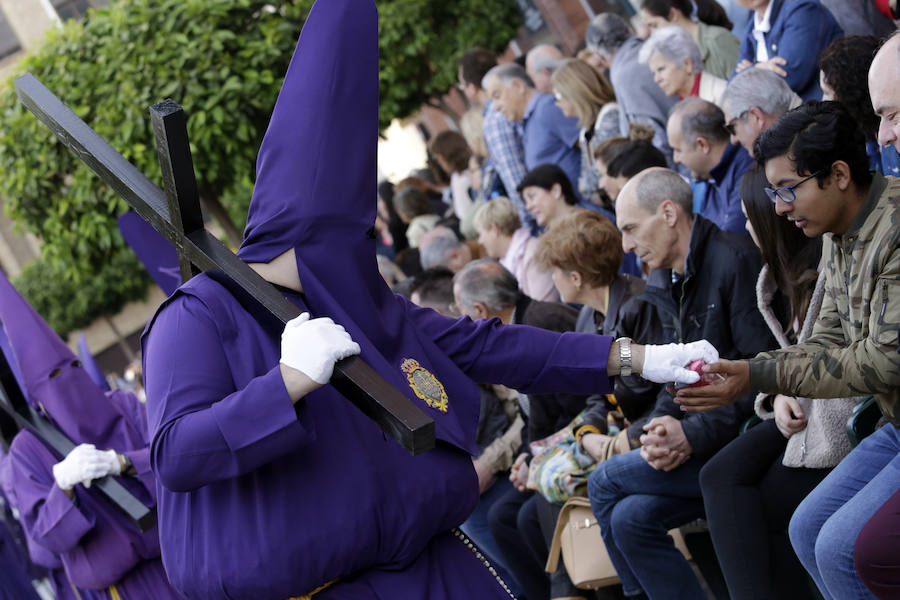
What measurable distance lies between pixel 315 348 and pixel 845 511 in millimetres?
1659

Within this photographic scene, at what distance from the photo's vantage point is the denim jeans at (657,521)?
14.1ft

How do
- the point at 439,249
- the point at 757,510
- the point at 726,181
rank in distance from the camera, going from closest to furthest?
the point at 757,510
the point at 726,181
the point at 439,249

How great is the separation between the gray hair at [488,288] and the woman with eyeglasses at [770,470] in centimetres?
172

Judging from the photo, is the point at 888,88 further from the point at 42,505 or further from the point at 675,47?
the point at 42,505

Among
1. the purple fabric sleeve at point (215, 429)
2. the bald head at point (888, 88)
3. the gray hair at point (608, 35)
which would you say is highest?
the purple fabric sleeve at point (215, 429)

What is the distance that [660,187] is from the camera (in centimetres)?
461

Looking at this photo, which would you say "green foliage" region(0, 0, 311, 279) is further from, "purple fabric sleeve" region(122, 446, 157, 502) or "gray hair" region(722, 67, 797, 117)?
"gray hair" region(722, 67, 797, 117)

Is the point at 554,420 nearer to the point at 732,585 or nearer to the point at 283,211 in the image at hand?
the point at 732,585

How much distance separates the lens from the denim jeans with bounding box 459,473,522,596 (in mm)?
5867

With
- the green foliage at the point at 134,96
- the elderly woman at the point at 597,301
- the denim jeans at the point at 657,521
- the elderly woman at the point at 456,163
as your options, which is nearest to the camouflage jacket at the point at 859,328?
the denim jeans at the point at 657,521

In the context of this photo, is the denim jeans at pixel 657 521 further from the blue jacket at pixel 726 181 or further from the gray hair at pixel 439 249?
the gray hair at pixel 439 249

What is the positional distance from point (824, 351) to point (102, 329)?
3216 cm

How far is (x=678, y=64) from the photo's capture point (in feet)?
20.6

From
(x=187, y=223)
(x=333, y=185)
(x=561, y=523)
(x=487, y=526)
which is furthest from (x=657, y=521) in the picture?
(x=187, y=223)
